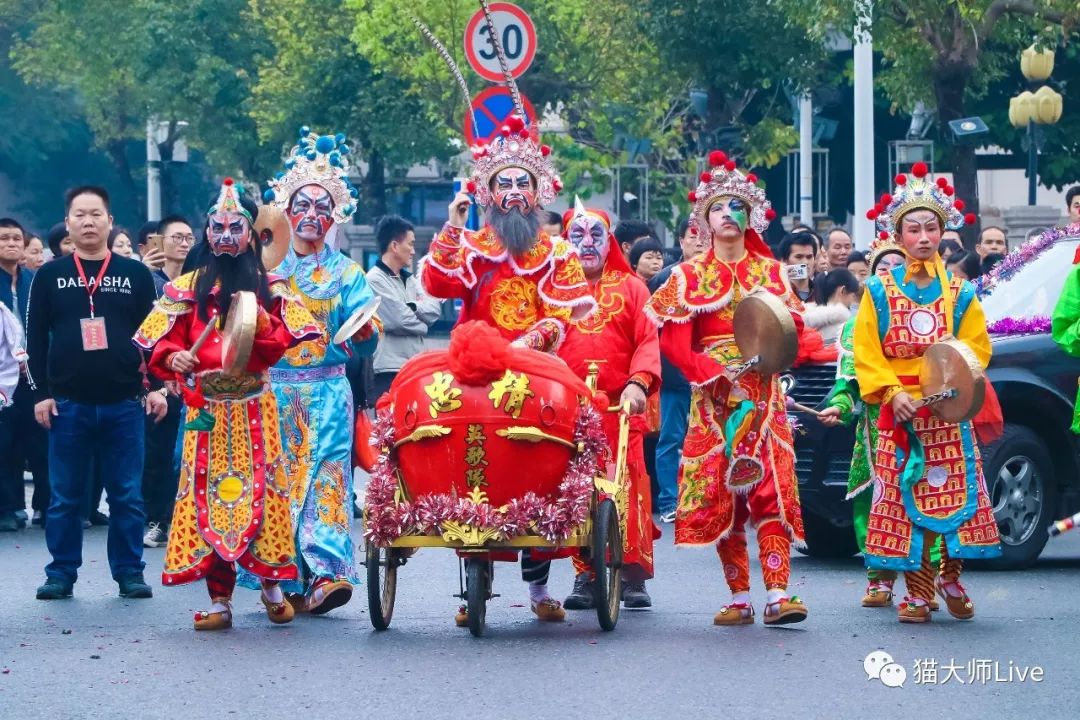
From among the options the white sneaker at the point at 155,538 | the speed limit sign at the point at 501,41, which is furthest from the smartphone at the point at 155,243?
the speed limit sign at the point at 501,41

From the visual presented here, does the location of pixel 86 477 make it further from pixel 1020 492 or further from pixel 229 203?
pixel 1020 492

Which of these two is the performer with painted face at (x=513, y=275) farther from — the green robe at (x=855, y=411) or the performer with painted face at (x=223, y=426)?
the green robe at (x=855, y=411)

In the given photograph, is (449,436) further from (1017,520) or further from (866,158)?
(866,158)

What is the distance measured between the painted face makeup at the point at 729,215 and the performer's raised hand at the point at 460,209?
1.16 metres

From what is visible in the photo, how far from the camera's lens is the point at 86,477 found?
1138cm

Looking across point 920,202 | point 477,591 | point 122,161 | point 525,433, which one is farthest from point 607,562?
point 122,161

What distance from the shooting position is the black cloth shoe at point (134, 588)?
1130cm

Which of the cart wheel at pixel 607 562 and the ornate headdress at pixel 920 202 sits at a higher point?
the ornate headdress at pixel 920 202

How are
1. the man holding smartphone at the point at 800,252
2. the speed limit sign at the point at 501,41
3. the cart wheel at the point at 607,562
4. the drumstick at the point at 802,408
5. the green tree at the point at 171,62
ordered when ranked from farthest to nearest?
1. the green tree at the point at 171,62
2. the speed limit sign at the point at 501,41
3. the man holding smartphone at the point at 800,252
4. the drumstick at the point at 802,408
5. the cart wheel at the point at 607,562

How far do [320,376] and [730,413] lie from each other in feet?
6.67

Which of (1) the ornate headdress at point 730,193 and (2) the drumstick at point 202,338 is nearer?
(2) the drumstick at point 202,338

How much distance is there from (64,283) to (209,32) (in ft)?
123

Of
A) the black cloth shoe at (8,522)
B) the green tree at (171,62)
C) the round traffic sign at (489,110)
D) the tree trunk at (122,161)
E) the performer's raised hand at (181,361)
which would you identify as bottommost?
the black cloth shoe at (8,522)

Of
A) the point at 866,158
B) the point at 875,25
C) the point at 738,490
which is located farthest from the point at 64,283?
the point at 866,158
